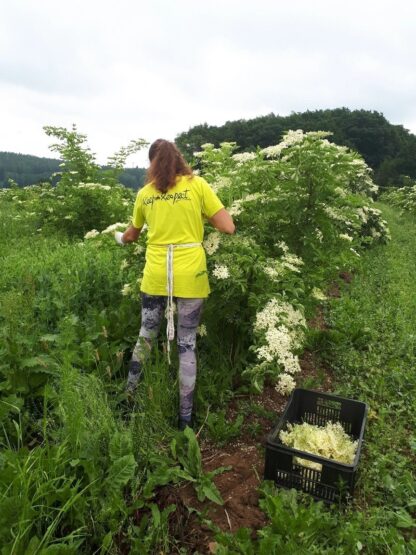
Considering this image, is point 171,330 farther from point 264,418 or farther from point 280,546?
point 280,546

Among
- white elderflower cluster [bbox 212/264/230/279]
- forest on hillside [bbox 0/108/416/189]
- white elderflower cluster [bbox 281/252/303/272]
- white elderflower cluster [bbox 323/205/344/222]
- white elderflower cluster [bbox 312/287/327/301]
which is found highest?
forest on hillside [bbox 0/108/416/189]

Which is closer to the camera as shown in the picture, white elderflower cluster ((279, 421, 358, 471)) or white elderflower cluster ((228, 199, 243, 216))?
white elderflower cluster ((279, 421, 358, 471))

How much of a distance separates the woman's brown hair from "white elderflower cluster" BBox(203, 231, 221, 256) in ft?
1.62

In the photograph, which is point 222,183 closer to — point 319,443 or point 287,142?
point 287,142

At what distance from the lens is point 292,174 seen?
323 cm

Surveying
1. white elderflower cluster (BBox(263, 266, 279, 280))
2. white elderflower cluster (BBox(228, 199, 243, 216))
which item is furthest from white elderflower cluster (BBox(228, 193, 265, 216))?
white elderflower cluster (BBox(263, 266, 279, 280))

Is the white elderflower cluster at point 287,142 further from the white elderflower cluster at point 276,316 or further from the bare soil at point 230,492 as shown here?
the bare soil at point 230,492

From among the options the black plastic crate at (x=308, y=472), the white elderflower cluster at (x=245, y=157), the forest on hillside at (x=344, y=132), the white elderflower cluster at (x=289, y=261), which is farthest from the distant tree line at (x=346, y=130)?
the black plastic crate at (x=308, y=472)

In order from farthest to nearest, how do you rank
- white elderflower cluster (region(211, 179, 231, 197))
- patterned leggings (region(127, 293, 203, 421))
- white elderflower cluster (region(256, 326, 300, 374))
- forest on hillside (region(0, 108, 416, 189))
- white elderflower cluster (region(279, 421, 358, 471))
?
forest on hillside (region(0, 108, 416, 189)) < white elderflower cluster (region(211, 179, 231, 197)) < patterned leggings (region(127, 293, 203, 421)) < white elderflower cluster (region(279, 421, 358, 471)) < white elderflower cluster (region(256, 326, 300, 374))

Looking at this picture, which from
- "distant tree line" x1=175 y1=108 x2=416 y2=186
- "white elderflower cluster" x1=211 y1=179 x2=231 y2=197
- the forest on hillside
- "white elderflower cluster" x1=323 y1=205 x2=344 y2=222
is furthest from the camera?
"distant tree line" x1=175 y1=108 x2=416 y2=186

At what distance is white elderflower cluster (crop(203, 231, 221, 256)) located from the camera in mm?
3053

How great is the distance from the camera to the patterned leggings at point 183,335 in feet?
9.80

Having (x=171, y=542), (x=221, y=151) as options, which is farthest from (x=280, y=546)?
(x=221, y=151)

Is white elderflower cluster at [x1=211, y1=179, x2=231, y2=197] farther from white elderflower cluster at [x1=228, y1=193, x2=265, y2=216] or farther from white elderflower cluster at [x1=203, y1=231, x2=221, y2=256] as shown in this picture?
white elderflower cluster at [x1=203, y1=231, x2=221, y2=256]
